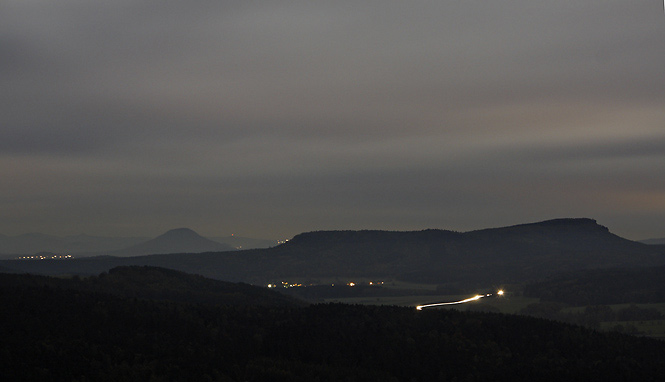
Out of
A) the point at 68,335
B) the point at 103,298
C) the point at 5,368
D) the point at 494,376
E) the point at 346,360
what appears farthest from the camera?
the point at 103,298

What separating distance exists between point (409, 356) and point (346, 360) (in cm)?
1217

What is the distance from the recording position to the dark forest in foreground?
105688 mm

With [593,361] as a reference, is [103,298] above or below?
above

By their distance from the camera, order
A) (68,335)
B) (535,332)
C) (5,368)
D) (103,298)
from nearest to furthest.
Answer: (5,368) < (68,335) < (103,298) < (535,332)

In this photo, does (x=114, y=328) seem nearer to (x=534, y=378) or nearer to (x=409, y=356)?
(x=409, y=356)

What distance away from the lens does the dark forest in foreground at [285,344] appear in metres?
106

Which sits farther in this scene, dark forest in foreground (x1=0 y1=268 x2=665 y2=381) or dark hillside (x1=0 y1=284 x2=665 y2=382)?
dark forest in foreground (x1=0 y1=268 x2=665 y2=381)

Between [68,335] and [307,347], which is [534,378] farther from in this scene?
[68,335]

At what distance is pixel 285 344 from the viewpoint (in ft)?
454

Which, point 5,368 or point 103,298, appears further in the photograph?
point 103,298

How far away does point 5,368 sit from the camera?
9331 centimetres

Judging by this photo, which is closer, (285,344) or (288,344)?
(285,344)

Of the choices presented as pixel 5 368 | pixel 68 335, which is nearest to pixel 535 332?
pixel 68 335

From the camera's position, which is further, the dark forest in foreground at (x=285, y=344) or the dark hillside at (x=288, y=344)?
the dark forest in foreground at (x=285, y=344)
